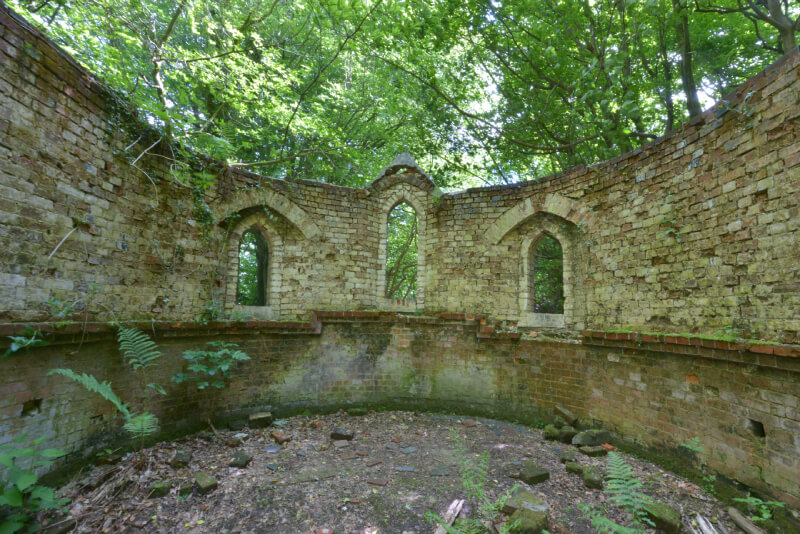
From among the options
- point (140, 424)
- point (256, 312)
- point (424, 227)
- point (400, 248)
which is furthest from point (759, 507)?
point (400, 248)

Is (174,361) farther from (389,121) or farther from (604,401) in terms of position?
(389,121)

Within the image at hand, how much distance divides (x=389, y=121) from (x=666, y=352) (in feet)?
36.9

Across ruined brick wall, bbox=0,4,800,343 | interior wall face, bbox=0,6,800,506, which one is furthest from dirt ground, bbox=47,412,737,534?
ruined brick wall, bbox=0,4,800,343

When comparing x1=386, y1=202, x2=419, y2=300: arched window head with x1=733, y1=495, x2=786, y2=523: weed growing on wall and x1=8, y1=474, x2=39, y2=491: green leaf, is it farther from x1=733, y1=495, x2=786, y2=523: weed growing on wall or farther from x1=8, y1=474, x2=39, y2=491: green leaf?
x1=8, y1=474, x2=39, y2=491: green leaf

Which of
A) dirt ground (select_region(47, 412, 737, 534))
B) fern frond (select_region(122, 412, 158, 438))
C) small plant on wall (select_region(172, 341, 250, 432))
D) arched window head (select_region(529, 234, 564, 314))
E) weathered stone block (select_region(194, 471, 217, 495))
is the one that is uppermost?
arched window head (select_region(529, 234, 564, 314))

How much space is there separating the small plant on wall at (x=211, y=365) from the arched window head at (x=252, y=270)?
20.6 feet

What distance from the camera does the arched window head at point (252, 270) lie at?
12.5m

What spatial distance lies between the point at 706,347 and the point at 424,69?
28.8 ft

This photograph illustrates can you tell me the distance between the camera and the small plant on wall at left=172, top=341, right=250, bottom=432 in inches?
220

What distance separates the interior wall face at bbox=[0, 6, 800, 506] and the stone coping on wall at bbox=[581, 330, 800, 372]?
0.02 meters

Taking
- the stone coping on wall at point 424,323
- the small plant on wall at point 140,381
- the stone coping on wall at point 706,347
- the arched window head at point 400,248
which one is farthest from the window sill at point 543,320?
the arched window head at point 400,248

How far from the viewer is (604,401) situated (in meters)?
6.04

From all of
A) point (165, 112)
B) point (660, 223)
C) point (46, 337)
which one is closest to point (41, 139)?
point (165, 112)

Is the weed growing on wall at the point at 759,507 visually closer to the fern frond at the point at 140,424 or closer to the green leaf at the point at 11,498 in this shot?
the fern frond at the point at 140,424
